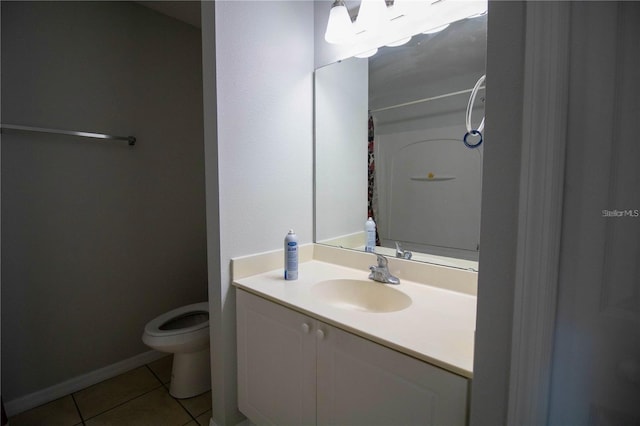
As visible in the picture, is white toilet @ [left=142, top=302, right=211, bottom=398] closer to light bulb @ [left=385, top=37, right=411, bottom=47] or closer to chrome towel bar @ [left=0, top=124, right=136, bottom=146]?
chrome towel bar @ [left=0, top=124, right=136, bottom=146]

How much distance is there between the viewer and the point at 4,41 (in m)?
1.49

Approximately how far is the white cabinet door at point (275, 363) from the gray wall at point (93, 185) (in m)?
1.05

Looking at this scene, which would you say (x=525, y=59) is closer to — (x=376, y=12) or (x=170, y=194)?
(x=376, y=12)

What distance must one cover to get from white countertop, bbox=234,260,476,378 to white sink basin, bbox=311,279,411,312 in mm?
31

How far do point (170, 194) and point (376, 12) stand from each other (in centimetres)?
166

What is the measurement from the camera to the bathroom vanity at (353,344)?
0.79 metres

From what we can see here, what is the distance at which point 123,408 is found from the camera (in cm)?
164

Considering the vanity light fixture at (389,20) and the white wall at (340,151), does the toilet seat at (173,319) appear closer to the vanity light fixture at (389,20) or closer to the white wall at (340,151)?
the white wall at (340,151)

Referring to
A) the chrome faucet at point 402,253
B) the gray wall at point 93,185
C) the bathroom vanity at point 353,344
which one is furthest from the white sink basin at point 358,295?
A: the gray wall at point 93,185

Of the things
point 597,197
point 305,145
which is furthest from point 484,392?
point 305,145

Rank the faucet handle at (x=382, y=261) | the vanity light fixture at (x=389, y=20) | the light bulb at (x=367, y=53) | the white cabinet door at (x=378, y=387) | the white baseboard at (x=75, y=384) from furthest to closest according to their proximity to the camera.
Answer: the white baseboard at (x=75, y=384) → the light bulb at (x=367, y=53) → the faucet handle at (x=382, y=261) → the vanity light fixture at (x=389, y=20) → the white cabinet door at (x=378, y=387)

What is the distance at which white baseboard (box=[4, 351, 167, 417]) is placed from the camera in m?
1.59

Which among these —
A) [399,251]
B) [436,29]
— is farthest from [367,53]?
[399,251]

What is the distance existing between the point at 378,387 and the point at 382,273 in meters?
0.52
